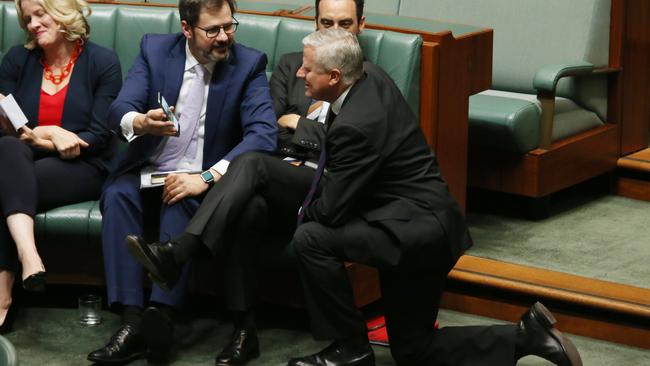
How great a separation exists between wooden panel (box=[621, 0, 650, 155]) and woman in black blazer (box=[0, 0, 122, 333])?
1.87m

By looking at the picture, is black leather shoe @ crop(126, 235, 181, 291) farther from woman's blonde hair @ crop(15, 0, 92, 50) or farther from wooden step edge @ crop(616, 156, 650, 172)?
wooden step edge @ crop(616, 156, 650, 172)

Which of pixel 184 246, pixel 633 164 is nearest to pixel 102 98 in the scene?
pixel 184 246

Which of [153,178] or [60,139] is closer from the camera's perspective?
[153,178]

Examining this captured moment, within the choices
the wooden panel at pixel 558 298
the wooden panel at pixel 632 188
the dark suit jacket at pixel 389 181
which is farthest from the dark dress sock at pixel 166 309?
the wooden panel at pixel 632 188

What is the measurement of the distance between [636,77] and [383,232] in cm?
191

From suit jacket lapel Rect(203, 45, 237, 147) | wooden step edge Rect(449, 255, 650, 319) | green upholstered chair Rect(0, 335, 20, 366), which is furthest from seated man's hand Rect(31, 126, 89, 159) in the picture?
green upholstered chair Rect(0, 335, 20, 366)

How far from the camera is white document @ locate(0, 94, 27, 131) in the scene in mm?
3361

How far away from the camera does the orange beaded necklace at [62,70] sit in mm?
3525

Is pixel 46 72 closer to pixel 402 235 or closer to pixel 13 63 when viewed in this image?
pixel 13 63

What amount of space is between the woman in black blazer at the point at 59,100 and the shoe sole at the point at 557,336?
1263 millimetres

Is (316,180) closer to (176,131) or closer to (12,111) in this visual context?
(176,131)

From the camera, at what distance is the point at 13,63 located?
3.55 m

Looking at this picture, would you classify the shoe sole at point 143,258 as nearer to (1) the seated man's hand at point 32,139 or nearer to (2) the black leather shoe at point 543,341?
(1) the seated man's hand at point 32,139

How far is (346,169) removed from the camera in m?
2.80
